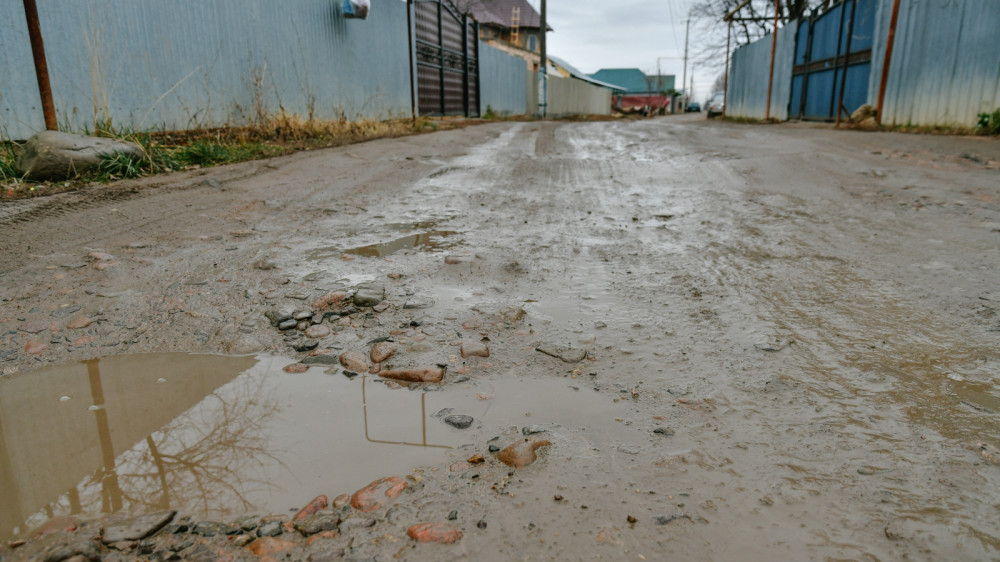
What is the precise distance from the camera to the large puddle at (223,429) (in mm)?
1266

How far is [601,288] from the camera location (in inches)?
99.1

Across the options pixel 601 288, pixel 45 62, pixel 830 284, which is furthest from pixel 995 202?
pixel 45 62

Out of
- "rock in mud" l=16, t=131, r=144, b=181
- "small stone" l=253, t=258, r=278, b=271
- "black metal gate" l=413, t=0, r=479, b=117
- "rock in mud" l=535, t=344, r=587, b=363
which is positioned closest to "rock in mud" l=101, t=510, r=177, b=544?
"rock in mud" l=535, t=344, r=587, b=363

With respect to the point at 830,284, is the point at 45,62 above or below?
above

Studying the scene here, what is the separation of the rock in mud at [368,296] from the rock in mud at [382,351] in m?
0.36


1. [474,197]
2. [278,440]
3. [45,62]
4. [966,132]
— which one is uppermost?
[45,62]

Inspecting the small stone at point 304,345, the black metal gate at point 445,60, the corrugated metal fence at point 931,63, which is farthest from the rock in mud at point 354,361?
the black metal gate at point 445,60

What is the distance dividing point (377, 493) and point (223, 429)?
54cm

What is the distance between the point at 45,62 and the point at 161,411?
15.9 ft

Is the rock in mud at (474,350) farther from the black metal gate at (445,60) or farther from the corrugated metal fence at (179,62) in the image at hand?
the black metal gate at (445,60)

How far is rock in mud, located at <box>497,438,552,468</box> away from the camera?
1.35 metres

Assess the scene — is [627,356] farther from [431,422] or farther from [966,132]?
[966,132]

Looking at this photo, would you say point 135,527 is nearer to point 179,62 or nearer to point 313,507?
point 313,507

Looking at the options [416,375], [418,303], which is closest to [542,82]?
[418,303]
